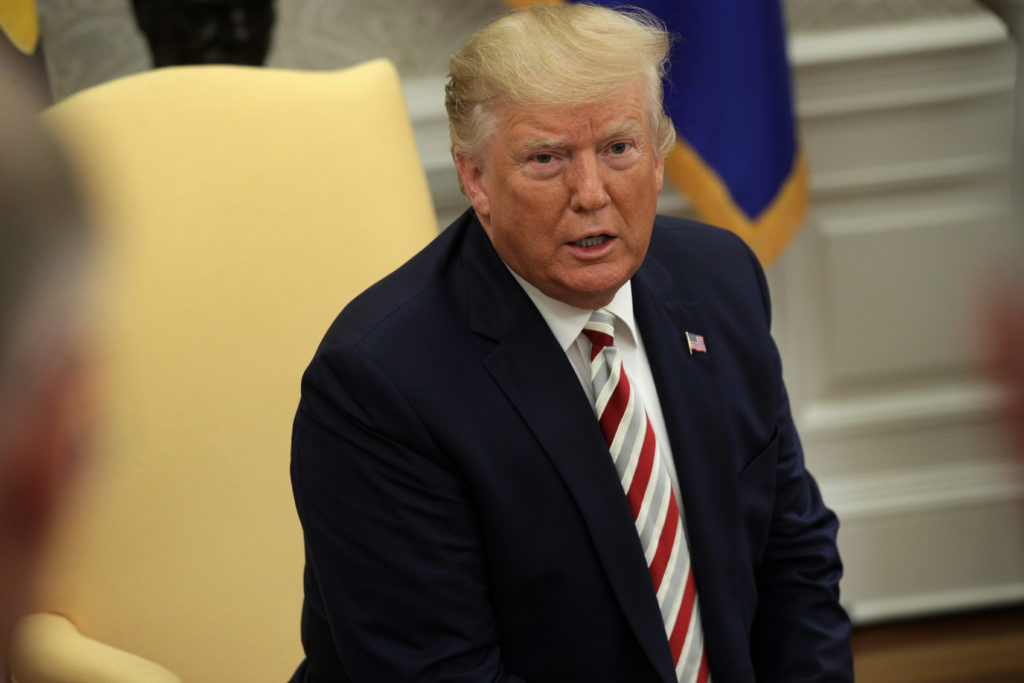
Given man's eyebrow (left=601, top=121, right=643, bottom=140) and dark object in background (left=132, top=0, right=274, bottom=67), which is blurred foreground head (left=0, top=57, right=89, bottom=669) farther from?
dark object in background (left=132, top=0, right=274, bottom=67)

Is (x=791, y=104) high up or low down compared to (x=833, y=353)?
up

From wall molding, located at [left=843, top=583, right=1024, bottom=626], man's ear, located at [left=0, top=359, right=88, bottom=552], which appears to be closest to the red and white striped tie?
man's ear, located at [left=0, top=359, right=88, bottom=552]

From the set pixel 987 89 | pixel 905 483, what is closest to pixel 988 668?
pixel 905 483

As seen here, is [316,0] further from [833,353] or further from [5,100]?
[5,100]

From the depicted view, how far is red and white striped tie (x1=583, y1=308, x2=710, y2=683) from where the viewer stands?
1.16 metres

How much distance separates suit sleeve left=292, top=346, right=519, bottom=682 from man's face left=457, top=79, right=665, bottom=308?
0.65 feet

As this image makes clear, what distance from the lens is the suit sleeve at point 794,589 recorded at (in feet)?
4.25

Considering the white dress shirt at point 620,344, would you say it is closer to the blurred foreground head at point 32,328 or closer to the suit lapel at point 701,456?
the suit lapel at point 701,456

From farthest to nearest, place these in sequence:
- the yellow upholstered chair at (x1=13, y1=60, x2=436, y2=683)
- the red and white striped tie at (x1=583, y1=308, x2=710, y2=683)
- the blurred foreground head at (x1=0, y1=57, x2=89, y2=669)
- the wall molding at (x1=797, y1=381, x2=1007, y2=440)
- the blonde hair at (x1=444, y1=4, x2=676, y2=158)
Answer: the wall molding at (x1=797, y1=381, x2=1007, y2=440) → the yellow upholstered chair at (x1=13, y1=60, x2=436, y2=683) → the red and white striped tie at (x1=583, y1=308, x2=710, y2=683) → the blonde hair at (x1=444, y1=4, x2=676, y2=158) → the blurred foreground head at (x1=0, y1=57, x2=89, y2=669)

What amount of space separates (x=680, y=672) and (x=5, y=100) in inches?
41.6

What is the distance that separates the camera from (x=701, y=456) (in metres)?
1.21

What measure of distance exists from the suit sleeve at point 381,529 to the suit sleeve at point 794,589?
1.29 ft

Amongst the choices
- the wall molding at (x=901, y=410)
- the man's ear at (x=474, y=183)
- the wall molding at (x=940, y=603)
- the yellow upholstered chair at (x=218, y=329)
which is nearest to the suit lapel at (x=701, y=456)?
the man's ear at (x=474, y=183)

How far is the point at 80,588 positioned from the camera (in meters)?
1.42
